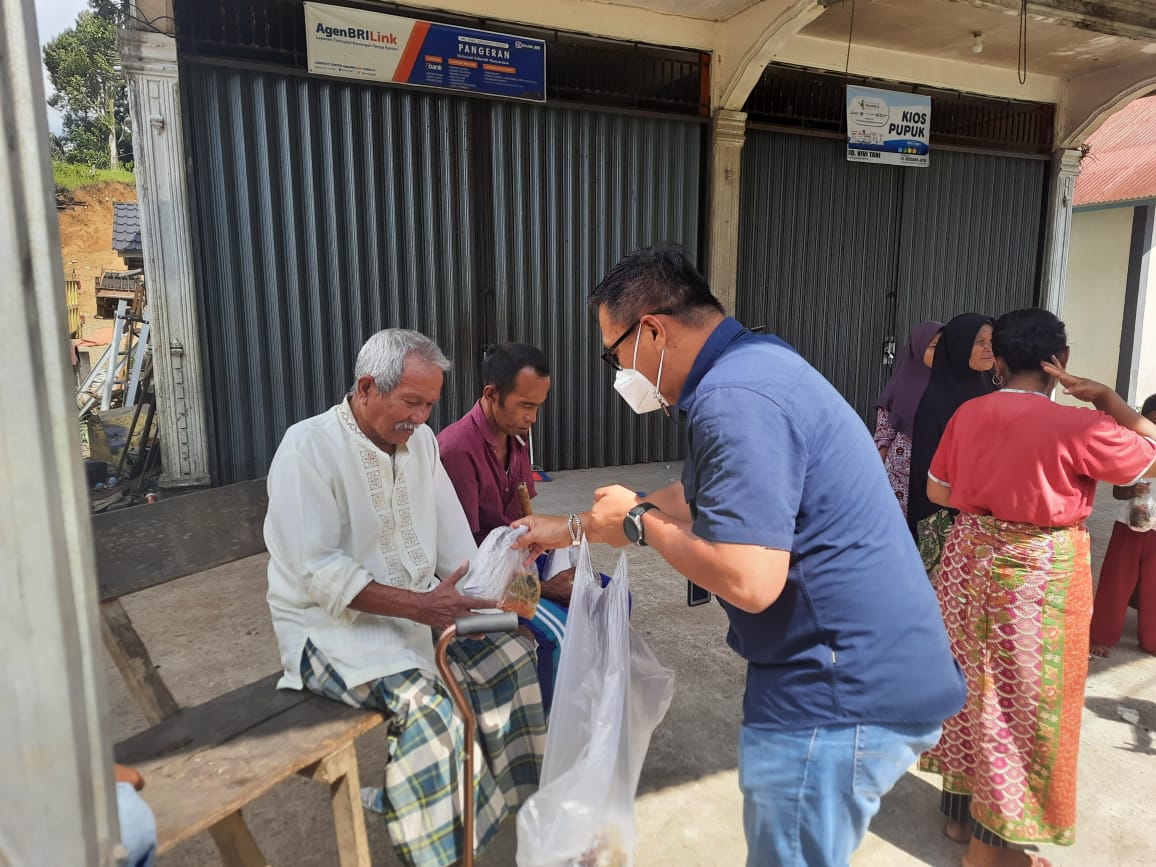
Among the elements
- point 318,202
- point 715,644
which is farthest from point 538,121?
point 715,644

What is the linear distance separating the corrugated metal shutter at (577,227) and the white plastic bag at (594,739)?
4578 mm

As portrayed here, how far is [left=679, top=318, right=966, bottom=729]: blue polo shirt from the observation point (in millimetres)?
1277

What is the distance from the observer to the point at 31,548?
0.61 meters

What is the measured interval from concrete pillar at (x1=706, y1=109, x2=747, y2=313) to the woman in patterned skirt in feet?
9.97

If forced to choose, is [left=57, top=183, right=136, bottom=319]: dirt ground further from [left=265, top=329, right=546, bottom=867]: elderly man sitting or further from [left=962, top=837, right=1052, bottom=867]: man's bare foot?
[left=962, top=837, right=1052, bottom=867]: man's bare foot

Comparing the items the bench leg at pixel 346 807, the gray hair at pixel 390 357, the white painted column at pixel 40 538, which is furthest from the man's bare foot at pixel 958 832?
the white painted column at pixel 40 538

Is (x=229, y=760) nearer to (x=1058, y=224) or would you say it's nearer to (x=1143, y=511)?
(x=1143, y=511)

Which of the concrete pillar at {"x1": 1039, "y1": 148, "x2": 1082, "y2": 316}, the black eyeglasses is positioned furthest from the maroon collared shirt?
the concrete pillar at {"x1": 1039, "y1": 148, "x2": 1082, "y2": 316}

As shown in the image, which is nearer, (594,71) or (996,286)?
(594,71)

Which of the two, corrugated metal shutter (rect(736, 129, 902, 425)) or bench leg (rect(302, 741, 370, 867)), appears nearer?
bench leg (rect(302, 741, 370, 867))

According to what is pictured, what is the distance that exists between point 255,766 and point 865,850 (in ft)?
5.81

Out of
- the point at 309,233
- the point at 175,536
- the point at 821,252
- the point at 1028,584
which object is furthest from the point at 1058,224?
the point at 175,536

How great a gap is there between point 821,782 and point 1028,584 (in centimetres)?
119

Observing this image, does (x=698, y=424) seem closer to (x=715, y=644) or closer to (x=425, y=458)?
(x=425, y=458)
